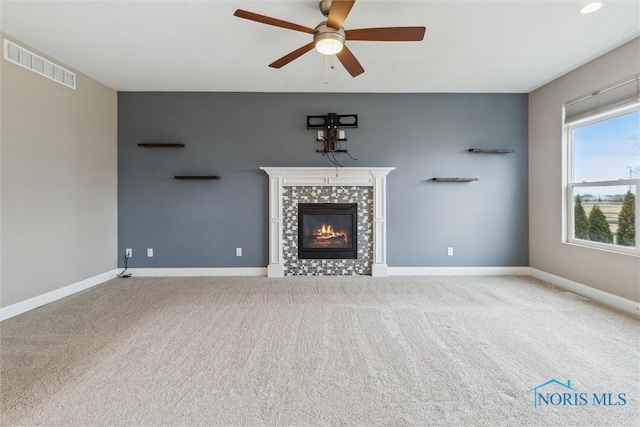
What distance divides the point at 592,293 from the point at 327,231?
10.4ft

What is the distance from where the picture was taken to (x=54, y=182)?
3256 millimetres

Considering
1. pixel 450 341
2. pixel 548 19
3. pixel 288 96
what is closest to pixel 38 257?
pixel 288 96

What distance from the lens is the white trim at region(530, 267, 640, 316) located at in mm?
2870

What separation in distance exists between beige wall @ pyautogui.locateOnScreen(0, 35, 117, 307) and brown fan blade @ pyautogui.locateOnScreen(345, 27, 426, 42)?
3.24 metres

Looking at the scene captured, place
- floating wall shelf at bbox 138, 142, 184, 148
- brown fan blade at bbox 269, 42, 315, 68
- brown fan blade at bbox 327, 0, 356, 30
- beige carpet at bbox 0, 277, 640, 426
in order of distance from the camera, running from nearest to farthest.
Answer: beige carpet at bbox 0, 277, 640, 426 → brown fan blade at bbox 327, 0, 356, 30 → brown fan blade at bbox 269, 42, 315, 68 → floating wall shelf at bbox 138, 142, 184, 148

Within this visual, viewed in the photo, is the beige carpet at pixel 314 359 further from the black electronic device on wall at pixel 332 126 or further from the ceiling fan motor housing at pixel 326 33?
the ceiling fan motor housing at pixel 326 33

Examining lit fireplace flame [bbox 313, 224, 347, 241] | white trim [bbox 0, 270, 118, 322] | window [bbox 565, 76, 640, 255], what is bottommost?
white trim [bbox 0, 270, 118, 322]

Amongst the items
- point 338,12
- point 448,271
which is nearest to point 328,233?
point 448,271

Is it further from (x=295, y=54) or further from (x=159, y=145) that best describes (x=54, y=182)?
(x=295, y=54)

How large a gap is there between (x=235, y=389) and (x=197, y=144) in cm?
352

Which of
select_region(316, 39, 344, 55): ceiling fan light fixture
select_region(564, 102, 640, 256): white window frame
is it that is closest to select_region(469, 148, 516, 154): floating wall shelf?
select_region(564, 102, 640, 256): white window frame

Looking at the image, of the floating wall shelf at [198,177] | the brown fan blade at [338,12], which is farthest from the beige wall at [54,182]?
the brown fan blade at [338,12]

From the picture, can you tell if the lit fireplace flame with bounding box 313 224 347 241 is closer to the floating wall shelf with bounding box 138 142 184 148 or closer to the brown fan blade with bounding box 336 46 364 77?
the brown fan blade with bounding box 336 46 364 77
